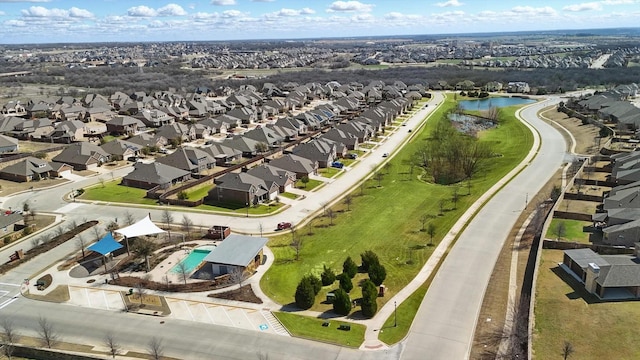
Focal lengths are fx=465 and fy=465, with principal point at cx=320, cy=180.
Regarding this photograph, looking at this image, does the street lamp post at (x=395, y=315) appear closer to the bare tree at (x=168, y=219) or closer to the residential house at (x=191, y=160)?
the bare tree at (x=168, y=219)

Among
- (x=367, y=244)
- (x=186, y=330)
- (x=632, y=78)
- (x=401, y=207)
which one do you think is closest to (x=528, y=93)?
(x=632, y=78)

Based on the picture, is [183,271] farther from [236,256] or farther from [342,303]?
[342,303]

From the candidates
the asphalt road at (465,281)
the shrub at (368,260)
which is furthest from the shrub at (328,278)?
the asphalt road at (465,281)

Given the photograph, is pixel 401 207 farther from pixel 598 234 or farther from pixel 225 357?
pixel 225 357

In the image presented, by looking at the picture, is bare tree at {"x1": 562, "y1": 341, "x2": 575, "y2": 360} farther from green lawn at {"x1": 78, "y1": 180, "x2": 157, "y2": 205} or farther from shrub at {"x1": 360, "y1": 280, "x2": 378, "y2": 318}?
green lawn at {"x1": 78, "y1": 180, "x2": 157, "y2": 205}

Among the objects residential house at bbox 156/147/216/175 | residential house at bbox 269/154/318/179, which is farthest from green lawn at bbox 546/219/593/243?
residential house at bbox 156/147/216/175
